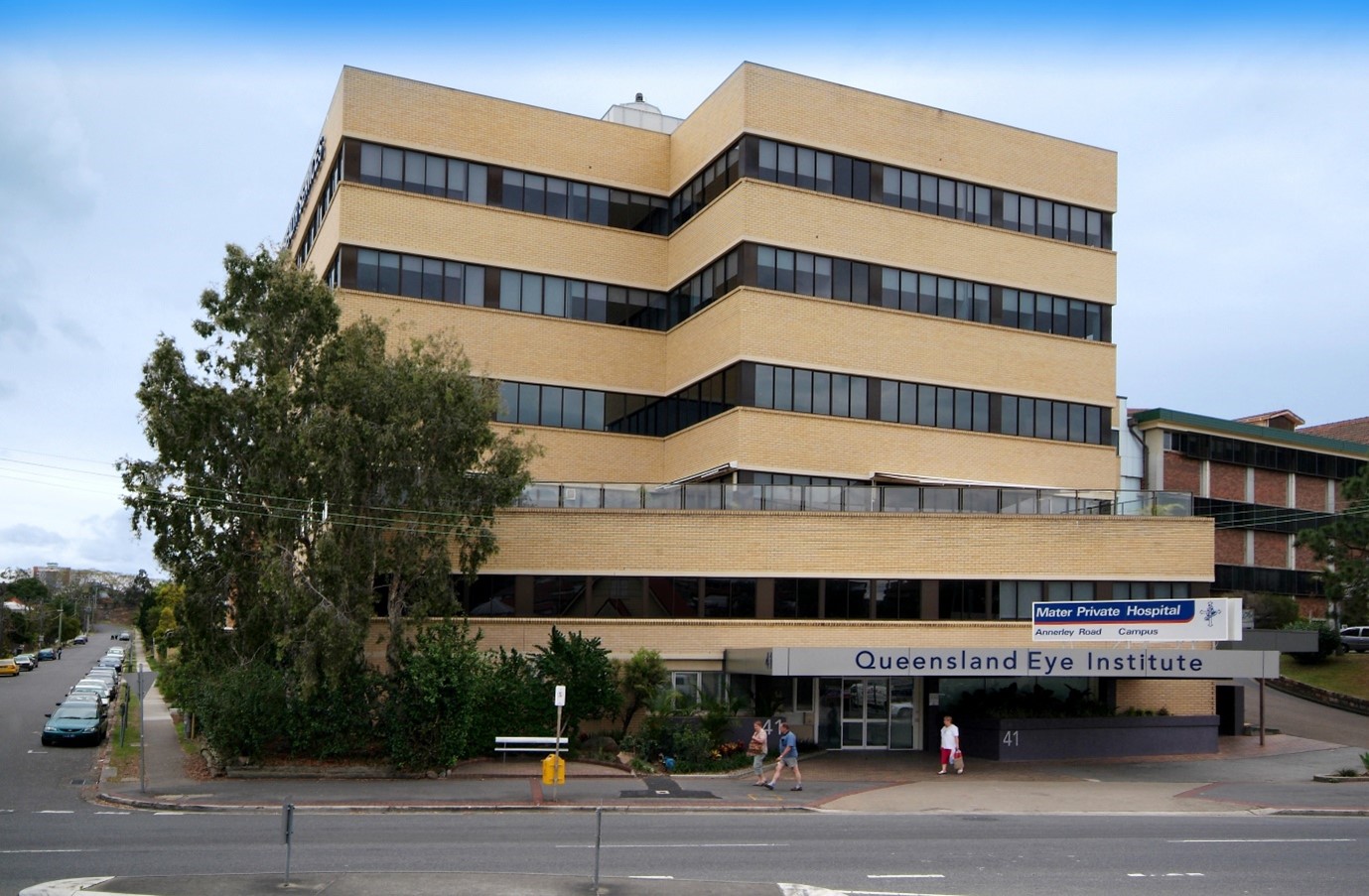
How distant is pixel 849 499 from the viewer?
38.3 metres

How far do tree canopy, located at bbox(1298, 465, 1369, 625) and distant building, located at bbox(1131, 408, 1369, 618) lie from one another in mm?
10327

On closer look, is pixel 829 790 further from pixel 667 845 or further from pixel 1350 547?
pixel 1350 547

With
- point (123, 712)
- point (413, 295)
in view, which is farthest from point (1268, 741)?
point (123, 712)

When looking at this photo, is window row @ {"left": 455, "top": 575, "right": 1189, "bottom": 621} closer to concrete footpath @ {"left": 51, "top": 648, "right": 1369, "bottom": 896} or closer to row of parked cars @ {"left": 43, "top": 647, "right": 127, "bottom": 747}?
concrete footpath @ {"left": 51, "top": 648, "right": 1369, "bottom": 896}

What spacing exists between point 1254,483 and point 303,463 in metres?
54.4

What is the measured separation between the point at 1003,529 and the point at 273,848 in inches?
961

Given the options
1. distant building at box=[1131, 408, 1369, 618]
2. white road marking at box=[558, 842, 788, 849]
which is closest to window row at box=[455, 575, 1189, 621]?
white road marking at box=[558, 842, 788, 849]

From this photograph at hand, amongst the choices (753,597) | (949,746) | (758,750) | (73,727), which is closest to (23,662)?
(73,727)

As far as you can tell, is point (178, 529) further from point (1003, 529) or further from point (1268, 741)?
point (1268, 741)

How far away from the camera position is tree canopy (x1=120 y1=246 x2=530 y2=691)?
102 ft

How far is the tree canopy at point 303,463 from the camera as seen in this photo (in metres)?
31.1

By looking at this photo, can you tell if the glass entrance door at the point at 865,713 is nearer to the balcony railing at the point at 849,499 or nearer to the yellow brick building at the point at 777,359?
the yellow brick building at the point at 777,359

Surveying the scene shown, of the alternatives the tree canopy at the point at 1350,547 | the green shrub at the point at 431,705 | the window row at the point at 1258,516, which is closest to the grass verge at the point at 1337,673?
the tree canopy at the point at 1350,547

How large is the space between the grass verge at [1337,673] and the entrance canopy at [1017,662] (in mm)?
18731
